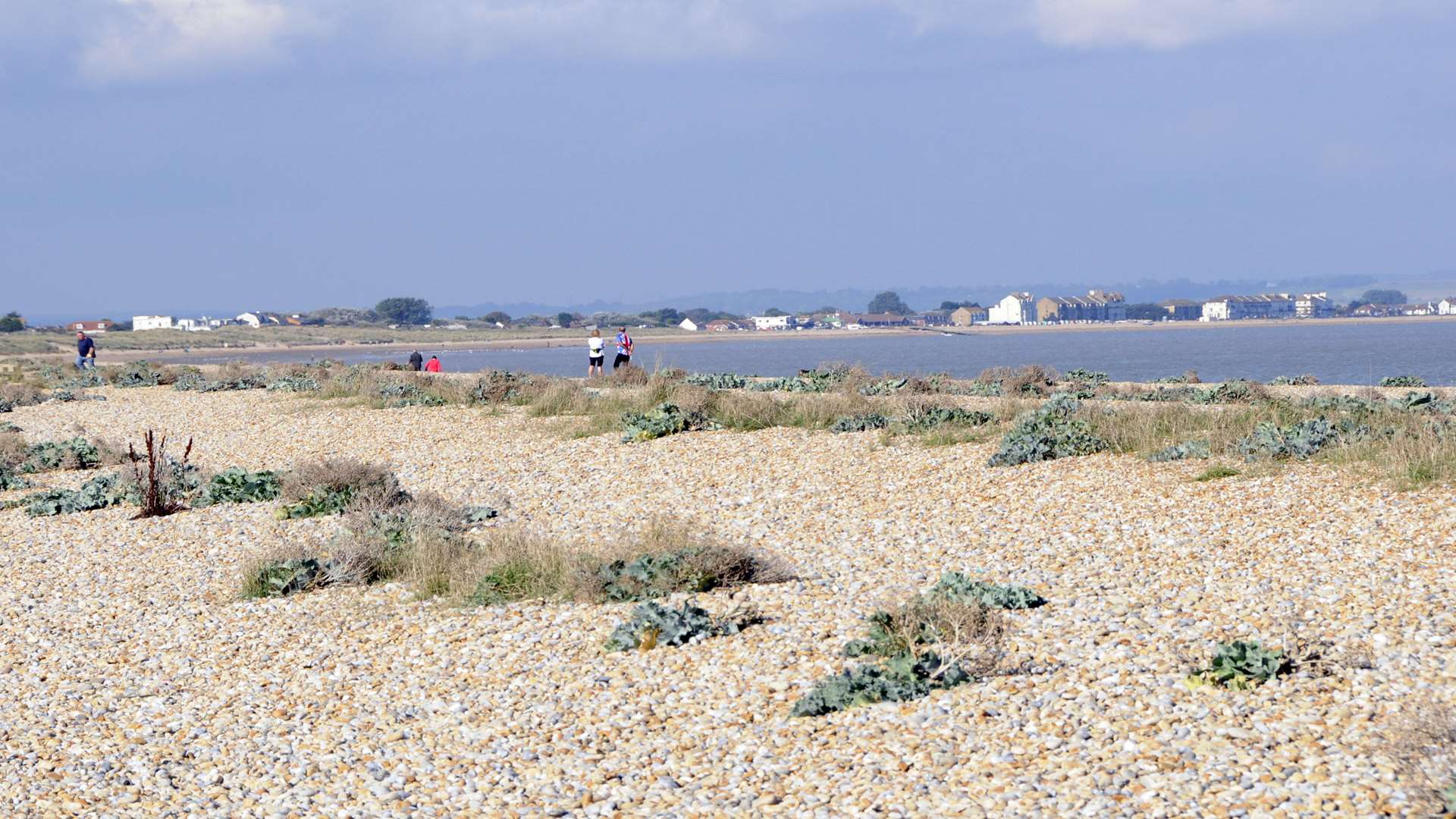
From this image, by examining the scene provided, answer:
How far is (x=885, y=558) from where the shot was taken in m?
8.81

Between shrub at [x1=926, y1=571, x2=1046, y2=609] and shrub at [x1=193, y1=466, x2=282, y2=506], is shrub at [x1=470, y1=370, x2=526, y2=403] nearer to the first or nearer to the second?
shrub at [x1=193, y1=466, x2=282, y2=506]

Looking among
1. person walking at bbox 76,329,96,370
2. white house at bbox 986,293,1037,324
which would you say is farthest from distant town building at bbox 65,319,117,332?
white house at bbox 986,293,1037,324

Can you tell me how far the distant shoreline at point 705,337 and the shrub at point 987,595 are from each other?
189ft

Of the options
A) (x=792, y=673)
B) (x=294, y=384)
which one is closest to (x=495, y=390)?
(x=294, y=384)

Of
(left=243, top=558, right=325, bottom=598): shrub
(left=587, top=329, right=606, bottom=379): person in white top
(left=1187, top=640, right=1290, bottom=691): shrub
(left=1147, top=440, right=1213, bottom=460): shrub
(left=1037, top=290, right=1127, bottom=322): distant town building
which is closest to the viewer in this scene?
(left=1187, top=640, right=1290, bottom=691): shrub

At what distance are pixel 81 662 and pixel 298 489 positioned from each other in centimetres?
476

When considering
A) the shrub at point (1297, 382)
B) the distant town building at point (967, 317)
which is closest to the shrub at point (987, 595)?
Result: the shrub at point (1297, 382)

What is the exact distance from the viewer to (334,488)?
40.2 ft

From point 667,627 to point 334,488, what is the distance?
6001 mm

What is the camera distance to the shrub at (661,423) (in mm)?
15336

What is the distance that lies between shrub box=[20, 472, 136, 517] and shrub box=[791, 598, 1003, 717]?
29.7 feet

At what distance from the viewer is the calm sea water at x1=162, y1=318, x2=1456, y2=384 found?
134ft

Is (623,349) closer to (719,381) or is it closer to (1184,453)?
(719,381)

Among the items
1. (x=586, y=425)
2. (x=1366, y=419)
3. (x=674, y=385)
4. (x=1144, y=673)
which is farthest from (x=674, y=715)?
(x=674, y=385)
